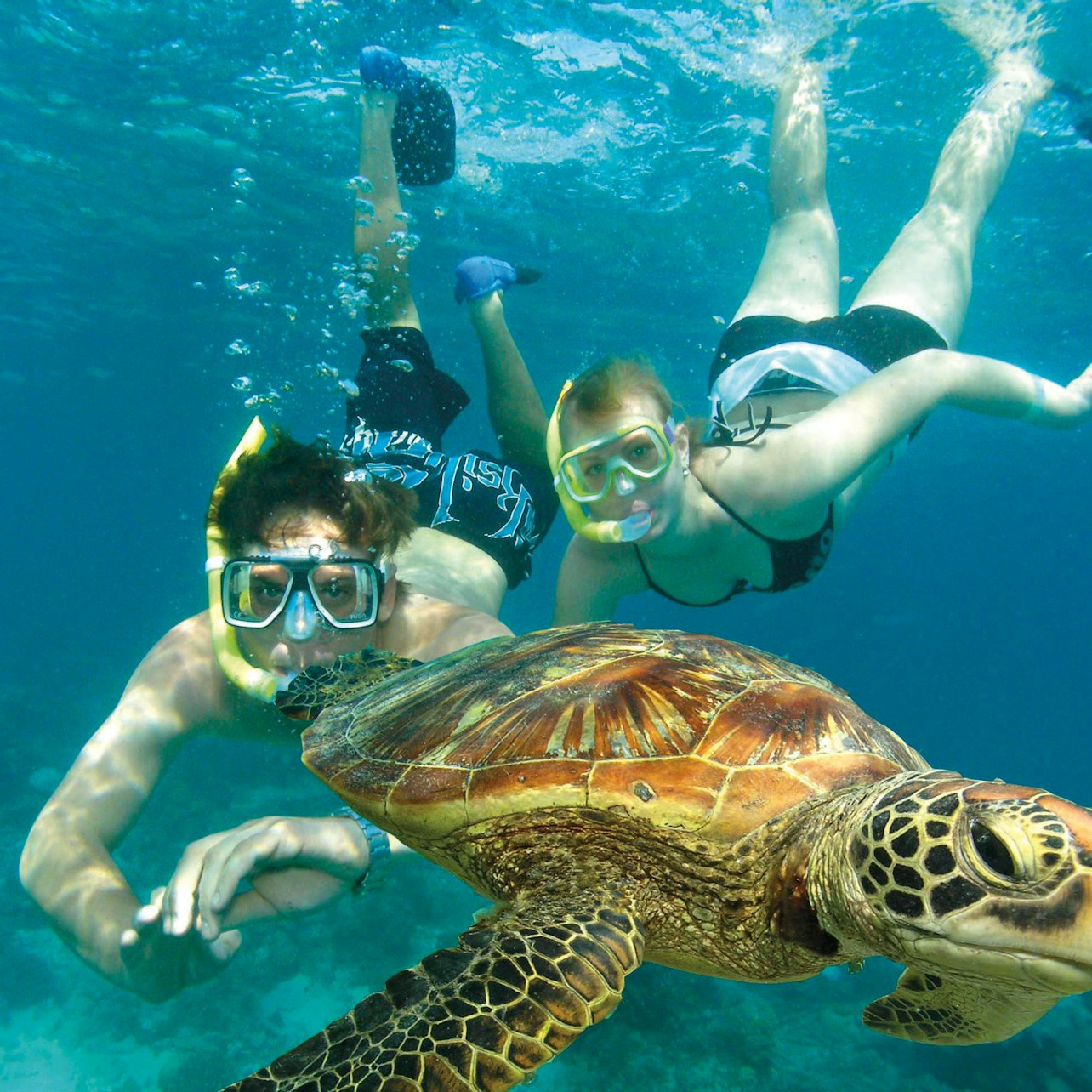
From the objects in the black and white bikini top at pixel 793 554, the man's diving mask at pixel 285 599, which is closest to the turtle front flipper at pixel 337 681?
the man's diving mask at pixel 285 599

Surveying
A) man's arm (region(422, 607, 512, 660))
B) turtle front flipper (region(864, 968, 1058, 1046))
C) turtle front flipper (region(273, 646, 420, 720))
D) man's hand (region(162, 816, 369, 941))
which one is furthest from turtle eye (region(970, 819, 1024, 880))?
man's arm (region(422, 607, 512, 660))

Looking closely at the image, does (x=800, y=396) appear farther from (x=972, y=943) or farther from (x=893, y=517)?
(x=893, y=517)

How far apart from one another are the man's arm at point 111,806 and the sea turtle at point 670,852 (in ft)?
4.26

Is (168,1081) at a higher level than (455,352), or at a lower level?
lower

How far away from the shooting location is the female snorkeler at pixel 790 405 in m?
4.01

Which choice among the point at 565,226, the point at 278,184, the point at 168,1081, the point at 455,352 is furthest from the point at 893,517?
the point at 168,1081

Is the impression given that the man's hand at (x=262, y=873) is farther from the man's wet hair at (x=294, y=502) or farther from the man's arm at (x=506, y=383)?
the man's arm at (x=506, y=383)

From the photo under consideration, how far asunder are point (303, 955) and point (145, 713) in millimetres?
7047

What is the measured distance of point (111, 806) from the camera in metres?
3.27

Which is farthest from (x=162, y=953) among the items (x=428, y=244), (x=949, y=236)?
(x=428, y=244)

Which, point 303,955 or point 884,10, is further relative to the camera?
point 884,10

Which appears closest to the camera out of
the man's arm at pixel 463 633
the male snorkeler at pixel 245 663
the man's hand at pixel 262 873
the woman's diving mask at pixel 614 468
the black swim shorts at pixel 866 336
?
the man's hand at pixel 262 873

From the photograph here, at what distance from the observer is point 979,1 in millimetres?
9391

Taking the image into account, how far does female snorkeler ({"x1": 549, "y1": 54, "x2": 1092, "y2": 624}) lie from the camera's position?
4008 mm
